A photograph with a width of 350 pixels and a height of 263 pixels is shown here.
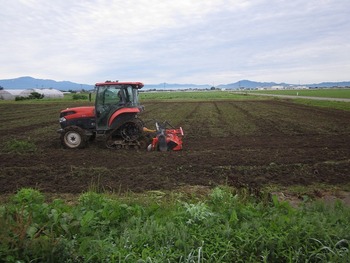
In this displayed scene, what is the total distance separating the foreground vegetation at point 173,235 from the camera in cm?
327

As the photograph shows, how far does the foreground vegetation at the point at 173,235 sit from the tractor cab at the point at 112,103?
22.7 feet

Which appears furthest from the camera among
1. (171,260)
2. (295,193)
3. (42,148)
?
(42,148)

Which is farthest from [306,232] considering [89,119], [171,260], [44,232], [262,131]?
[262,131]

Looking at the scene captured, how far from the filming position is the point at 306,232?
139 inches

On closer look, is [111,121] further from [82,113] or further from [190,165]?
[190,165]

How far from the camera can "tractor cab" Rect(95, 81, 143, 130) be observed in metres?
11.0

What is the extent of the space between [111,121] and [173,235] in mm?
7843

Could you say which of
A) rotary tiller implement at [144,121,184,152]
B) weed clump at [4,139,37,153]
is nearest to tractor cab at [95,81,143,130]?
rotary tiller implement at [144,121,184,152]

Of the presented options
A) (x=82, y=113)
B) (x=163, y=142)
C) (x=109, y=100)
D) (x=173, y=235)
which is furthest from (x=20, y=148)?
(x=173, y=235)

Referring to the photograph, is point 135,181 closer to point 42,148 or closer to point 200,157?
point 200,157

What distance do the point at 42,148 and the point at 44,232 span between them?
9078mm

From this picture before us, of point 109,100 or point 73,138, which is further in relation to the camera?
point 73,138

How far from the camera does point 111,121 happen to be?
433 inches

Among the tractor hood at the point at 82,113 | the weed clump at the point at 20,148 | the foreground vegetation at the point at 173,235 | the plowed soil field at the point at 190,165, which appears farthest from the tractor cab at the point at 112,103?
the foreground vegetation at the point at 173,235
